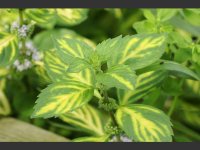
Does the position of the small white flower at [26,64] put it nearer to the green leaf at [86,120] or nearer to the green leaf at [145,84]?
the green leaf at [86,120]

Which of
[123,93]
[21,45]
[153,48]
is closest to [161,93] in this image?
[123,93]

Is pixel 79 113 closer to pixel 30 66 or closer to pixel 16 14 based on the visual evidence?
pixel 30 66

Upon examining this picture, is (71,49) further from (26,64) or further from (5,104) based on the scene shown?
(5,104)

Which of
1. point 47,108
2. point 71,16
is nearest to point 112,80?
point 47,108

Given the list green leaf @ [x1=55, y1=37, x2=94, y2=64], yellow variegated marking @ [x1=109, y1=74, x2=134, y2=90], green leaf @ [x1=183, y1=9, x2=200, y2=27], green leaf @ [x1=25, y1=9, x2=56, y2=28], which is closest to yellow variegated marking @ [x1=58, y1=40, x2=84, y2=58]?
green leaf @ [x1=55, y1=37, x2=94, y2=64]

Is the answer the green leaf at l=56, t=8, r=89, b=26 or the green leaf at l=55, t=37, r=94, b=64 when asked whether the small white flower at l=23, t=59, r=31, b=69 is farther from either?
the green leaf at l=55, t=37, r=94, b=64
